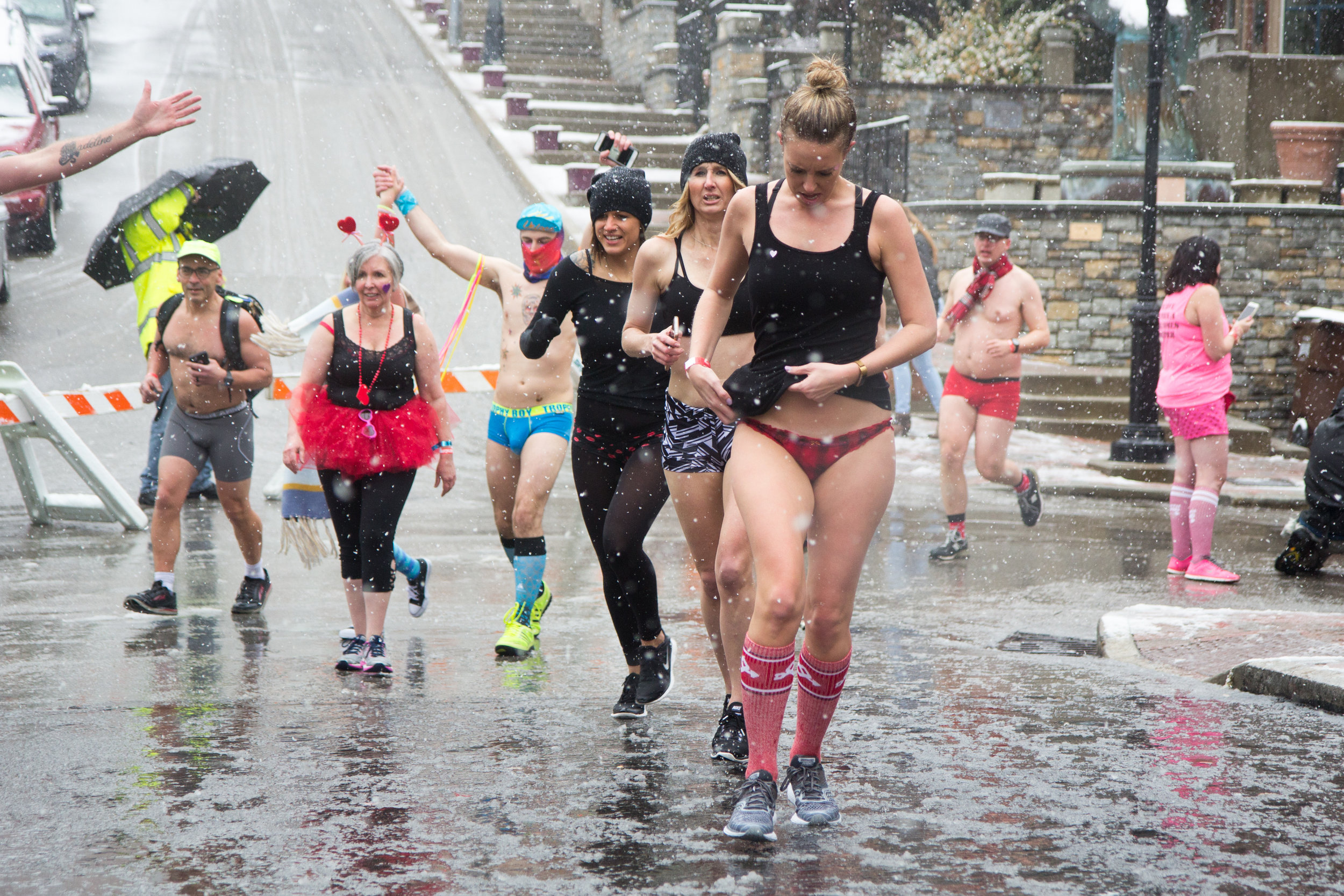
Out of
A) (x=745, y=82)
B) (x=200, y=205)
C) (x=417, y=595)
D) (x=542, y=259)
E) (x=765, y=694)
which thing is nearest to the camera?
(x=765, y=694)

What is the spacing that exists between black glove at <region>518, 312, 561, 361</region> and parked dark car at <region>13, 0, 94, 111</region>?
17944mm

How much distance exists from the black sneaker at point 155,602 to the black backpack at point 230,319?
112 centimetres

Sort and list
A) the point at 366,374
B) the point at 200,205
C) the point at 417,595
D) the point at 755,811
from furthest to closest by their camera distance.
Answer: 1. the point at 200,205
2. the point at 417,595
3. the point at 366,374
4. the point at 755,811

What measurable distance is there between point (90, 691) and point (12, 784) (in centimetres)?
134

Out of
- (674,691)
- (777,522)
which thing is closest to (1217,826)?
(777,522)

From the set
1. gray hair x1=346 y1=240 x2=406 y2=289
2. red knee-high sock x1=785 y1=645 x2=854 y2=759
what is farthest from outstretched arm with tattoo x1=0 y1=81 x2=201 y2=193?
red knee-high sock x1=785 y1=645 x2=854 y2=759

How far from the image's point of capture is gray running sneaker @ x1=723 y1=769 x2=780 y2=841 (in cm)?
373

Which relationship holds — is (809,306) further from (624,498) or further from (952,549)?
Result: (952,549)

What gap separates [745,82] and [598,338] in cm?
1743

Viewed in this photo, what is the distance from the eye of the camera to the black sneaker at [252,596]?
721cm

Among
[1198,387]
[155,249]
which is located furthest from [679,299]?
[155,249]

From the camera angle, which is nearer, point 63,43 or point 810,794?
point 810,794

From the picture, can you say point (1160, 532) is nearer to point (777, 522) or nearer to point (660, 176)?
point (777, 522)

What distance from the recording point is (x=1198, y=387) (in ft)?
27.0
